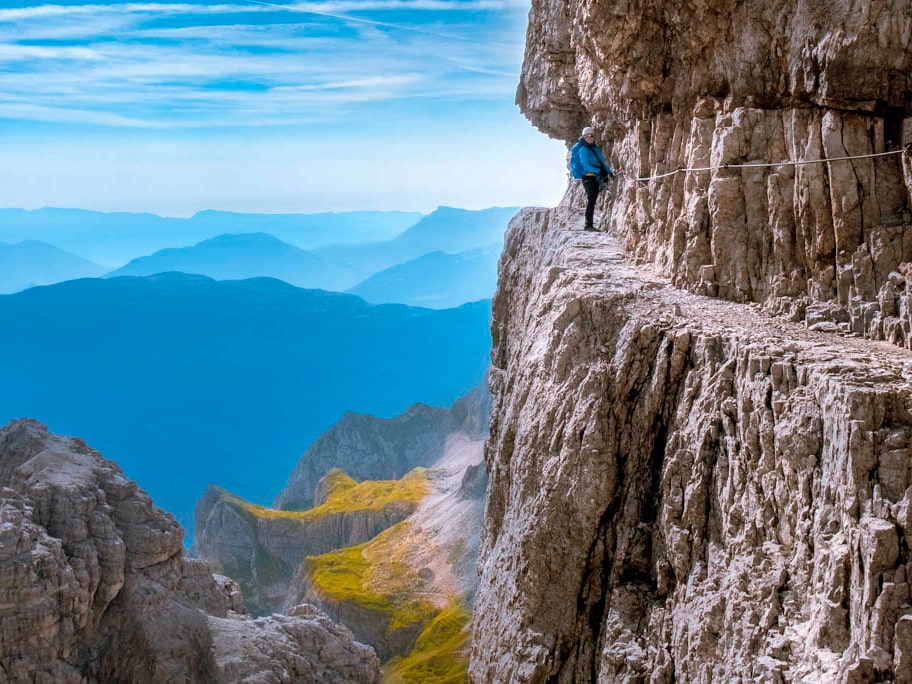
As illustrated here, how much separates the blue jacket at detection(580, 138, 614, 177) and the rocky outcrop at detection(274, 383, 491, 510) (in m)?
64.6

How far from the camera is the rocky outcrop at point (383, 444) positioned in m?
85.7

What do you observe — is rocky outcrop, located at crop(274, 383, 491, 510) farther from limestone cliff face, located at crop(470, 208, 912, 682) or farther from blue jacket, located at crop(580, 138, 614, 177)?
limestone cliff face, located at crop(470, 208, 912, 682)

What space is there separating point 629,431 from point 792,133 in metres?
4.95

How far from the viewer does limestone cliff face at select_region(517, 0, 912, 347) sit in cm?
1198

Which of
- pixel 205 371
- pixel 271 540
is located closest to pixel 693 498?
pixel 271 540

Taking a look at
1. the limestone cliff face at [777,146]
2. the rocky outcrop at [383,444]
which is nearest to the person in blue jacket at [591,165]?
the limestone cliff face at [777,146]

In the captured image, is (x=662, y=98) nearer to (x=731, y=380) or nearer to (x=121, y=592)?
(x=731, y=380)

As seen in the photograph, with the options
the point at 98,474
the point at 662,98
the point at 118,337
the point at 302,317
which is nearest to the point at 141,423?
the point at 118,337

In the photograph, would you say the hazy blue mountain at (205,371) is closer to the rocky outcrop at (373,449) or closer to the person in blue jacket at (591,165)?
the rocky outcrop at (373,449)

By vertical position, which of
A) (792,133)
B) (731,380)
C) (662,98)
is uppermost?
(662,98)

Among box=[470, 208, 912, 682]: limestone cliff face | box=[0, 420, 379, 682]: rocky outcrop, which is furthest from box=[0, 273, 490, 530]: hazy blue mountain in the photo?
box=[470, 208, 912, 682]: limestone cliff face

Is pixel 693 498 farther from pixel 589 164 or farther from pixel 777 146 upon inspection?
pixel 589 164

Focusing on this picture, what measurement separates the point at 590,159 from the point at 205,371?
124835 millimetres

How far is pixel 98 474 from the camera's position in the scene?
29.5 m
